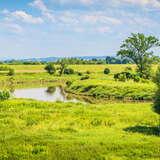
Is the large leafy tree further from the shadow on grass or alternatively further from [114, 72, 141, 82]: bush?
the shadow on grass

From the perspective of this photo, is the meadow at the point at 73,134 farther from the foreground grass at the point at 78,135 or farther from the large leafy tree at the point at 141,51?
the large leafy tree at the point at 141,51

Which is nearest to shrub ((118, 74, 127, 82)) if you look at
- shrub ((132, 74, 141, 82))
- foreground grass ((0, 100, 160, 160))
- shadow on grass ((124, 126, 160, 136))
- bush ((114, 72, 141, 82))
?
bush ((114, 72, 141, 82))

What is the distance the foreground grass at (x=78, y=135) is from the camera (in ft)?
65.3

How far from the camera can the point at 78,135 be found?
23500 mm

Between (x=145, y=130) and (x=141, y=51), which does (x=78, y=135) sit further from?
(x=141, y=51)

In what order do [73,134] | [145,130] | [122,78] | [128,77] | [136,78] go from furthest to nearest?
[128,77], [122,78], [136,78], [145,130], [73,134]

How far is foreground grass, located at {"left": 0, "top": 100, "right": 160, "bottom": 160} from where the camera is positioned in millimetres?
19891

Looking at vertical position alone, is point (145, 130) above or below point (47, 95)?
above

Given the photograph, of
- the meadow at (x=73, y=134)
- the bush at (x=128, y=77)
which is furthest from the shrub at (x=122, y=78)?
the meadow at (x=73, y=134)

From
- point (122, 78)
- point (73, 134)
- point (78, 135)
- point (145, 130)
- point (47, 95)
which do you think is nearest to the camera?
point (78, 135)

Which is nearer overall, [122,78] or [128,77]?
[122,78]

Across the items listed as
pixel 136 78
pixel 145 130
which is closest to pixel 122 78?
pixel 136 78

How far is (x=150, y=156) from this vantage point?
19438mm

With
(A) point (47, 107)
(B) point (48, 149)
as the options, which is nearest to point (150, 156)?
(B) point (48, 149)
